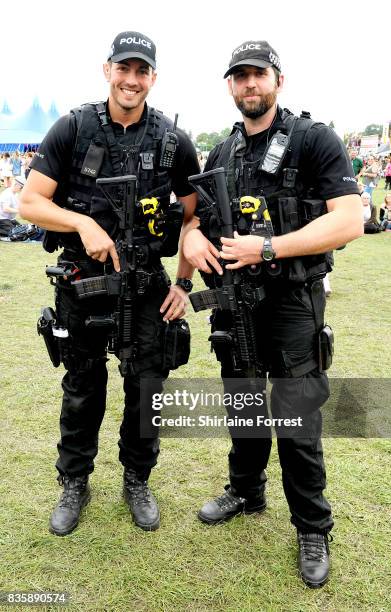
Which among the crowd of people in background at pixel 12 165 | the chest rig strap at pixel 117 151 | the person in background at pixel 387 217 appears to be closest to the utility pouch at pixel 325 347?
the chest rig strap at pixel 117 151

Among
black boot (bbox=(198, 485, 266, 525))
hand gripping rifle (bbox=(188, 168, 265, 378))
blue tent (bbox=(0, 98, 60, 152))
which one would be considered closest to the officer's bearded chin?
hand gripping rifle (bbox=(188, 168, 265, 378))

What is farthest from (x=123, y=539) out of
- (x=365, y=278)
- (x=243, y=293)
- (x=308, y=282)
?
(x=365, y=278)

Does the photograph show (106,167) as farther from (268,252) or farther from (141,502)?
(141,502)

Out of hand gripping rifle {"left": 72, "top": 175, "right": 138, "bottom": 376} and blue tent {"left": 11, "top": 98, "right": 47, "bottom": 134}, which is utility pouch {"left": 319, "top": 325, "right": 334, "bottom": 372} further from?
blue tent {"left": 11, "top": 98, "right": 47, "bottom": 134}

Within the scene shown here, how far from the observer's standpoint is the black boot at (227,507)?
3.15 meters

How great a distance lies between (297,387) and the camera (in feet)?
8.75

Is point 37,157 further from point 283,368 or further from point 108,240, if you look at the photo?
point 283,368

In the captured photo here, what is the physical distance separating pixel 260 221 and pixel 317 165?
370mm

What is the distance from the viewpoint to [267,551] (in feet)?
9.61

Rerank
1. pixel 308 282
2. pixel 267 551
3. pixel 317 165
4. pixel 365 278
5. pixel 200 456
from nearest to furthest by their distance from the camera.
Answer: pixel 317 165 → pixel 308 282 → pixel 267 551 → pixel 200 456 → pixel 365 278

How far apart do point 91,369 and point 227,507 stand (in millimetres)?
1157

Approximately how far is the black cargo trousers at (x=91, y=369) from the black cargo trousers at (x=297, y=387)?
65 centimetres

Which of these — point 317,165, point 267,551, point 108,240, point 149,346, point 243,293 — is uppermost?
point 317,165

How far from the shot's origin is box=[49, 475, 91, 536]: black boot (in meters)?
3.03
